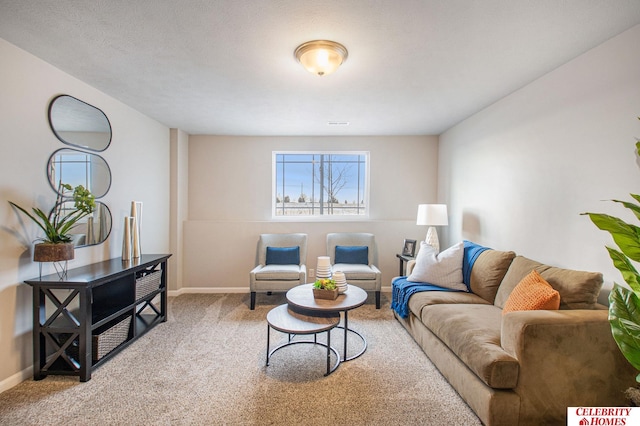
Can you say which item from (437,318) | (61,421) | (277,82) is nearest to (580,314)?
(437,318)

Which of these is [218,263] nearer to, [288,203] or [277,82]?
A: [288,203]

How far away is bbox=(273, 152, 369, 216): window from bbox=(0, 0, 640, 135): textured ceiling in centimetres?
169

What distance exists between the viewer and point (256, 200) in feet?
16.7

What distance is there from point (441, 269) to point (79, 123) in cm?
383

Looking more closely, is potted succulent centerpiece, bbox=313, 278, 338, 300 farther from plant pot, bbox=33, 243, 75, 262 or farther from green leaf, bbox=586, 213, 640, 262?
plant pot, bbox=33, 243, 75, 262

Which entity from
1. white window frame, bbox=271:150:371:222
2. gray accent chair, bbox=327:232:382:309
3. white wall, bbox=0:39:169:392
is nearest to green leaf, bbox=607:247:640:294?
gray accent chair, bbox=327:232:382:309

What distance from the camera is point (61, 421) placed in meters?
1.95

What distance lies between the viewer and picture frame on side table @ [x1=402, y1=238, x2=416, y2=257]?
4527mm

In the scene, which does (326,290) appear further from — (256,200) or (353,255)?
(256,200)

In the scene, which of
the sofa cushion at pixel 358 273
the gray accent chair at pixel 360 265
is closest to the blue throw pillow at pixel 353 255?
the gray accent chair at pixel 360 265

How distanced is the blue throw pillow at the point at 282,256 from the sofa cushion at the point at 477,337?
214 cm

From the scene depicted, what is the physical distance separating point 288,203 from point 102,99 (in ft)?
9.36

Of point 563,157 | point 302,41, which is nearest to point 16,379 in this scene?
point 302,41

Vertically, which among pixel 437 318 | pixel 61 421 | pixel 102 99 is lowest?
pixel 61 421
